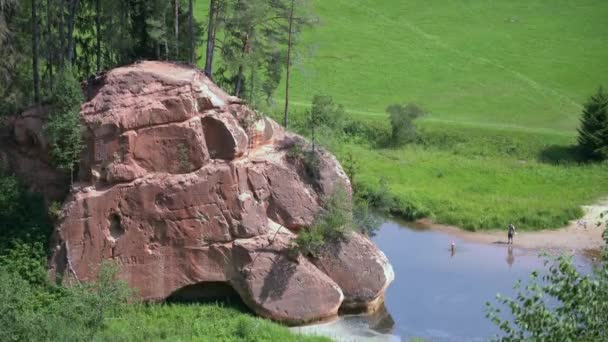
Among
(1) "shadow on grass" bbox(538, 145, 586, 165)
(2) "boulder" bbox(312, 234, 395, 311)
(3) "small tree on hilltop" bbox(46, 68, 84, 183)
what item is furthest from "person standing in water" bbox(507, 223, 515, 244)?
(3) "small tree on hilltop" bbox(46, 68, 84, 183)

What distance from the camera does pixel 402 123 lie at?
73250 mm

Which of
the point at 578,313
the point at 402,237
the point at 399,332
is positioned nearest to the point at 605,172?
the point at 402,237

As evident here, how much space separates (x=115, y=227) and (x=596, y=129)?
4514cm

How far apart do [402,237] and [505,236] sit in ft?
22.2

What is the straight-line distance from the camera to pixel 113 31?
1953 inches

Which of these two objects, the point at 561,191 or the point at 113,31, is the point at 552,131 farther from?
the point at 113,31

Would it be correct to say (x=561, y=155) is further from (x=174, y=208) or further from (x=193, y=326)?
(x=193, y=326)

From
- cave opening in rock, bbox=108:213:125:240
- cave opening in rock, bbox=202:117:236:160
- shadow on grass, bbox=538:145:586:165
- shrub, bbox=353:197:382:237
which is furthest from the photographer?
shadow on grass, bbox=538:145:586:165

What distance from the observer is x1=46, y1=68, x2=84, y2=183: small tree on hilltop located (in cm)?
3844

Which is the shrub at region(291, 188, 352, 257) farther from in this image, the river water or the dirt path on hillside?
the dirt path on hillside

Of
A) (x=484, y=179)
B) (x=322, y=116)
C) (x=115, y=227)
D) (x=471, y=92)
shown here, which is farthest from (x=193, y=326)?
(x=471, y=92)

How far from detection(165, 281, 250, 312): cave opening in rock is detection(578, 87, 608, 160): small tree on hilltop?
133 feet

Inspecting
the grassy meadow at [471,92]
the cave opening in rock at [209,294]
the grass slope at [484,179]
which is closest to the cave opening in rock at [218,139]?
the cave opening in rock at [209,294]

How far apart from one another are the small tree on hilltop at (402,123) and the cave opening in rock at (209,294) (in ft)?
120
